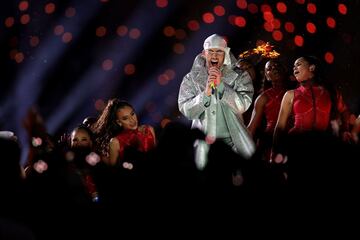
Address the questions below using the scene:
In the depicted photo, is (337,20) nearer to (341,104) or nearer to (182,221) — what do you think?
(341,104)

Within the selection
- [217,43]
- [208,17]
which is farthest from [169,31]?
[217,43]

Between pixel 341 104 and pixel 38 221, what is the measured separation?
355cm

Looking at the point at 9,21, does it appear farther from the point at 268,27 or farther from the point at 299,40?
the point at 299,40

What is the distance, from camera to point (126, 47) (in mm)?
10562

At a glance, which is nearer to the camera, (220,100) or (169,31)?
(220,100)

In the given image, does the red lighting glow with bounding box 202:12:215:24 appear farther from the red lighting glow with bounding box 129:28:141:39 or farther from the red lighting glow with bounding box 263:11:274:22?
the red lighting glow with bounding box 129:28:141:39

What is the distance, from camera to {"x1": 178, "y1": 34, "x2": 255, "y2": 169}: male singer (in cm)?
584

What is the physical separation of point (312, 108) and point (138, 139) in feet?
5.29

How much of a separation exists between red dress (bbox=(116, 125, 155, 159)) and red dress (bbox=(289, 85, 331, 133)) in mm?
1320

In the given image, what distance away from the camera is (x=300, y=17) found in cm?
1055

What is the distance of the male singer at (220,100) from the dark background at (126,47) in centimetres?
288

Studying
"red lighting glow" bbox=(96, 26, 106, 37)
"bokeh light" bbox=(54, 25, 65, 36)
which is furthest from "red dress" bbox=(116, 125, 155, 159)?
"red lighting glow" bbox=(96, 26, 106, 37)

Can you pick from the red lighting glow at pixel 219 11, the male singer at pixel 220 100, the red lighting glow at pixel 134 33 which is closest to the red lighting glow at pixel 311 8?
the red lighting glow at pixel 219 11

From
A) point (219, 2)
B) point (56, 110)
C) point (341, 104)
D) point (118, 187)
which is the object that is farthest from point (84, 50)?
point (118, 187)
